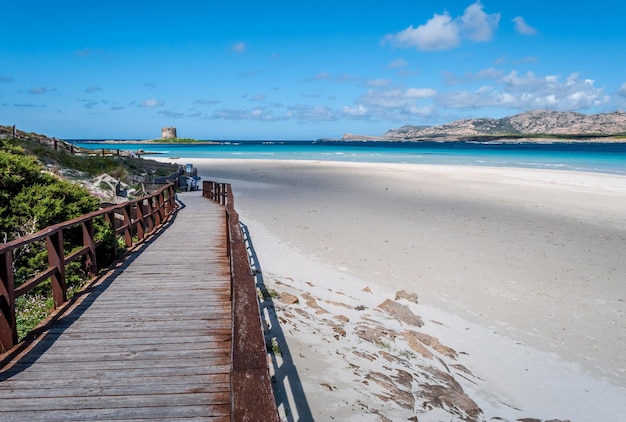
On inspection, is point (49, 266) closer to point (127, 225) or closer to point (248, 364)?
point (127, 225)

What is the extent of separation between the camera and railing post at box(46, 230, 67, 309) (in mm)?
5618

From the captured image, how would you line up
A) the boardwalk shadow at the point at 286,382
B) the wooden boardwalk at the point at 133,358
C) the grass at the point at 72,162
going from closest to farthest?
the wooden boardwalk at the point at 133,358 < the boardwalk shadow at the point at 286,382 < the grass at the point at 72,162

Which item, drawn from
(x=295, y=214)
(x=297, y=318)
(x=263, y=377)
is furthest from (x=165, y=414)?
(x=295, y=214)

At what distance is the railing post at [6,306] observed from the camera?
4352 millimetres

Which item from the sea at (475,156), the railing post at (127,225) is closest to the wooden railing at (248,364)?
the railing post at (127,225)

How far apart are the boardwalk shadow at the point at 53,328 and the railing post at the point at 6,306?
12 centimetres

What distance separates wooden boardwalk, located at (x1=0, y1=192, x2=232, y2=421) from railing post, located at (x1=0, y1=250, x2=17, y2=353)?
9.9 inches

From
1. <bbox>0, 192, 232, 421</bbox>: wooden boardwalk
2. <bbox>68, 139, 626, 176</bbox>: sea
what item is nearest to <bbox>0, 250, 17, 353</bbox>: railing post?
<bbox>0, 192, 232, 421</bbox>: wooden boardwalk

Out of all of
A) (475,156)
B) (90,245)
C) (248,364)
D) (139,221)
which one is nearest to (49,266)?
(90,245)

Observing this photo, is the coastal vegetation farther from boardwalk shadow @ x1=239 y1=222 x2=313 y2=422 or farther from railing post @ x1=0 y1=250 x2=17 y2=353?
boardwalk shadow @ x1=239 y1=222 x2=313 y2=422

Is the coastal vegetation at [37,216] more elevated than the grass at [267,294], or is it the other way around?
the coastal vegetation at [37,216]

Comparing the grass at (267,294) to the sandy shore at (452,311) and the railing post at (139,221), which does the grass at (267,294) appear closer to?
the sandy shore at (452,311)

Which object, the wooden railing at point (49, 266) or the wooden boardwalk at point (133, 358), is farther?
the wooden railing at point (49, 266)

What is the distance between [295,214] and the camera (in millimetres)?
17000
